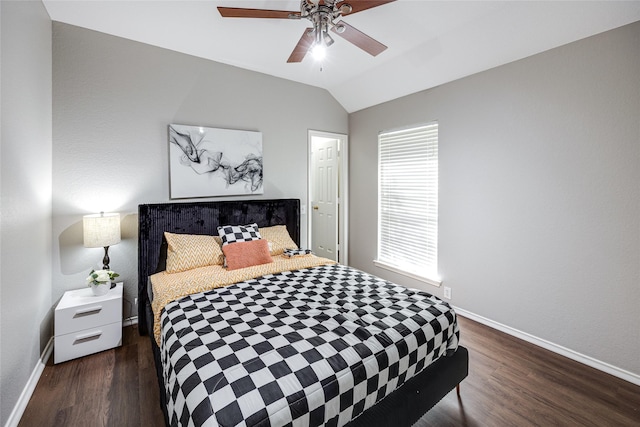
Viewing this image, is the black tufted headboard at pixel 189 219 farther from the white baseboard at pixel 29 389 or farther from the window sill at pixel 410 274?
the window sill at pixel 410 274

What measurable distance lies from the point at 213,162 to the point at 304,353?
2.54m

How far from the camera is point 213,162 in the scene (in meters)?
3.27

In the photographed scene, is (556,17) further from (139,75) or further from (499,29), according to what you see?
(139,75)

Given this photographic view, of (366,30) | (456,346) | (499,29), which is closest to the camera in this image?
(456,346)

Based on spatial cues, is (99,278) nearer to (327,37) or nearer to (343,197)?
(327,37)

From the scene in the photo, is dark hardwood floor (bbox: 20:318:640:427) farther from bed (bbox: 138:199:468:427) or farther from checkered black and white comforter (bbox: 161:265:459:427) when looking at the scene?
checkered black and white comforter (bbox: 161:265:459:427)

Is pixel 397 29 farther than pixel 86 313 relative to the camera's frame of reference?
Yes

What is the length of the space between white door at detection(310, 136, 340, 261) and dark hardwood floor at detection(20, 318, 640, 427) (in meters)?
2.65

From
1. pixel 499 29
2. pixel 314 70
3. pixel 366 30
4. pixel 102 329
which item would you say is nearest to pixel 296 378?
pixel 102 329

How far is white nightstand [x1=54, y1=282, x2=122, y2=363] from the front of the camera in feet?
7.40

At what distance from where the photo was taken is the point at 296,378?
1.20 meters

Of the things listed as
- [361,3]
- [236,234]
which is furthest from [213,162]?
[361,3]

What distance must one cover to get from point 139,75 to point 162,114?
0.39 m

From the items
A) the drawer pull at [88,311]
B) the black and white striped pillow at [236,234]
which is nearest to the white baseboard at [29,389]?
the drawer pull at [88,311]
